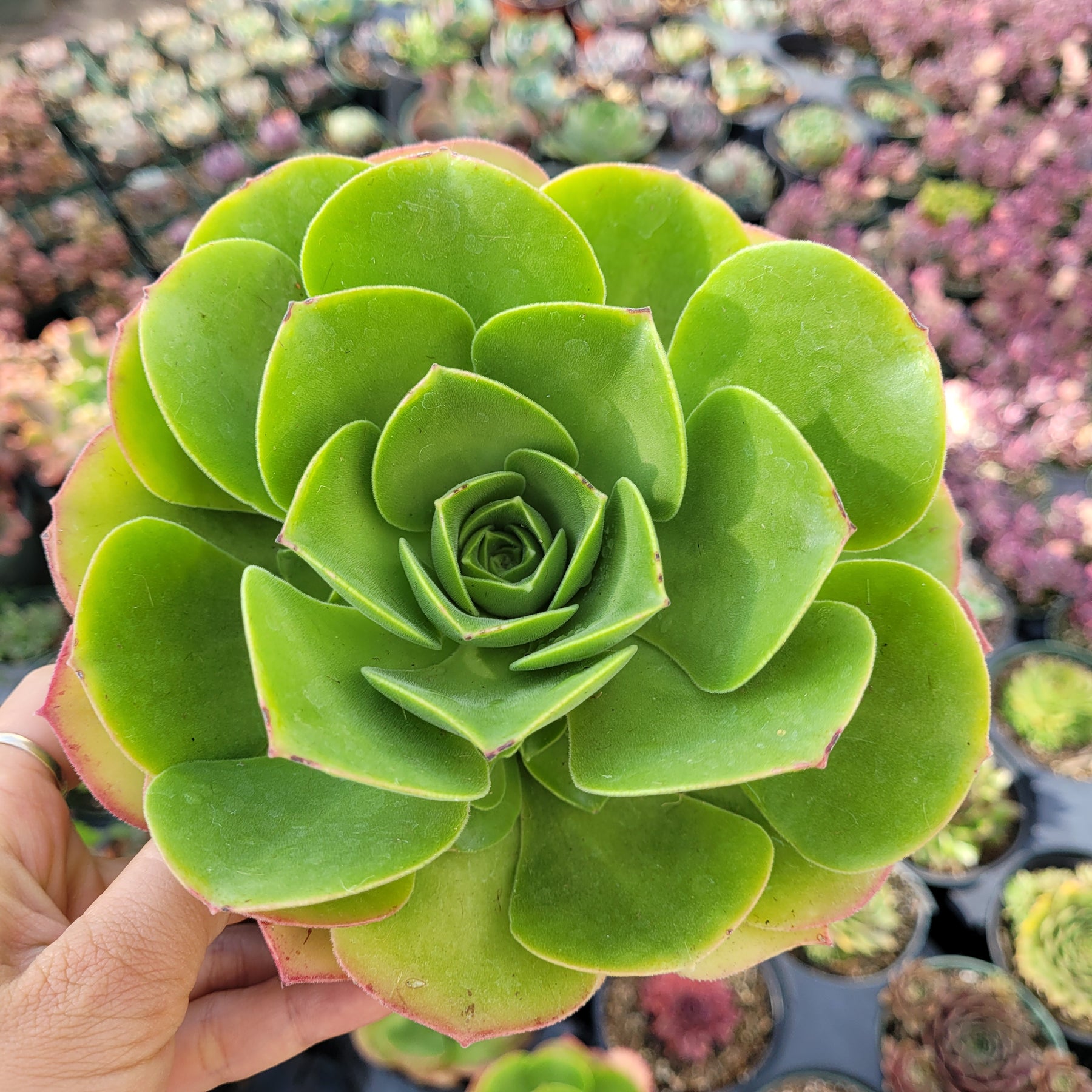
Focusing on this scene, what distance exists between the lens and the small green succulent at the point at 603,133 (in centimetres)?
263

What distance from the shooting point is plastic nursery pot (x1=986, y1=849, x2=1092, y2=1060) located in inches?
54.8

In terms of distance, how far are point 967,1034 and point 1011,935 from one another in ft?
0.84

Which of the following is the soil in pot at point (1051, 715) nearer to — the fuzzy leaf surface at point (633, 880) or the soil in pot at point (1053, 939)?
the soil in pot at point (1053, 939)

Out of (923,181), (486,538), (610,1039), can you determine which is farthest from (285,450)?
(923,181)

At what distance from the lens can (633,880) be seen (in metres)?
0.67

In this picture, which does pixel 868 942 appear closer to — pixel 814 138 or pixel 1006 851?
pixel 1006 851

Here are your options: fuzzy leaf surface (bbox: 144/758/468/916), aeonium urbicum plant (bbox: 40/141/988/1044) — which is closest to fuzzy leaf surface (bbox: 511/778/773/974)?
aeonium urbicum plant (bbox: 40/141/988/1044)

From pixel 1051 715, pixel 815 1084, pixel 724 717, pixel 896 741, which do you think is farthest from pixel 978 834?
pixel 724 717

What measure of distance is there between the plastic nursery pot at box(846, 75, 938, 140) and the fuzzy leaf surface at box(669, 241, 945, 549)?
9.58 feet

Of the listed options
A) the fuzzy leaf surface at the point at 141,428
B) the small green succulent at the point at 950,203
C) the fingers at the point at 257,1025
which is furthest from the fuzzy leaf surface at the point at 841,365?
the small green succulent at the point at 950,203

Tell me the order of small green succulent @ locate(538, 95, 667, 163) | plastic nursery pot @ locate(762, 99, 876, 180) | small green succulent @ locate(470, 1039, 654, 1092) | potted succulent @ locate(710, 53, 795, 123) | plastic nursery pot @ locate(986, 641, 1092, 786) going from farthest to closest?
potted succulent @ locate(710, 53, 795, 123) → plastic nursery pot @ locate(762, 99, 876, 180) → small green succulent @ locate(538, 95, 667, 163) → plastic nursery pot @ locate(986, 641, 1092, 786) → small green succulent @ locate(470, 1039, 654, 1092)

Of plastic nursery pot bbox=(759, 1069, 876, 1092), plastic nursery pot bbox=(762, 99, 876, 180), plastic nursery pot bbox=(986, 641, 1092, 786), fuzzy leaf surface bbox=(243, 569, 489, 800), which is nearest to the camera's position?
fuzzy leaf surface bbox=(243, 569, 489, 800)

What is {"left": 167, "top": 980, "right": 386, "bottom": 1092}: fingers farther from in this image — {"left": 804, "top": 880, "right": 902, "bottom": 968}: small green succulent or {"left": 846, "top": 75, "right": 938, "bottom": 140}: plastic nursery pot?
{"left": 846, "top": 75, "right": 938, "bottom": 140}: plastic nursery pot

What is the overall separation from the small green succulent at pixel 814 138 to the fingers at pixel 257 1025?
2.84 metres
